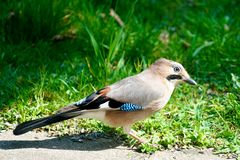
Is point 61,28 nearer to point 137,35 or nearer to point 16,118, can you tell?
point 137,35

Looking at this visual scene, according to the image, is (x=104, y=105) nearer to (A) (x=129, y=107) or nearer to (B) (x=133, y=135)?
(A) (x=129, y=107)

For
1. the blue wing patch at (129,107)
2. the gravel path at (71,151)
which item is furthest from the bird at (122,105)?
the gravel path at (71,151)

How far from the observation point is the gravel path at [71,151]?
5.16m

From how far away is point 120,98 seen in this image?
530cm

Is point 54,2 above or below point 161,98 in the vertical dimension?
above

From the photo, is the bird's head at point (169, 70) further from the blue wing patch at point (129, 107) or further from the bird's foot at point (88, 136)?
the bird's foot at point (88, 136)

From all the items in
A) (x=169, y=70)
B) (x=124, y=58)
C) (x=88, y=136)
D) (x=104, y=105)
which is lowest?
(x=88, y=136)

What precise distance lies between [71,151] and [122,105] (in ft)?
1.97

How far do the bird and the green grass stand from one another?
302 mm

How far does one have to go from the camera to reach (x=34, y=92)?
20.1 feet

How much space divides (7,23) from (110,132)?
2451mm

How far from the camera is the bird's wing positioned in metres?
5.23

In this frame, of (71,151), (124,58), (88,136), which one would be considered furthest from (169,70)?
(124,58)

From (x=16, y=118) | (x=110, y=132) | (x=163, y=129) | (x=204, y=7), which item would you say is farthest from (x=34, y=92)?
(x=204, y=7)
